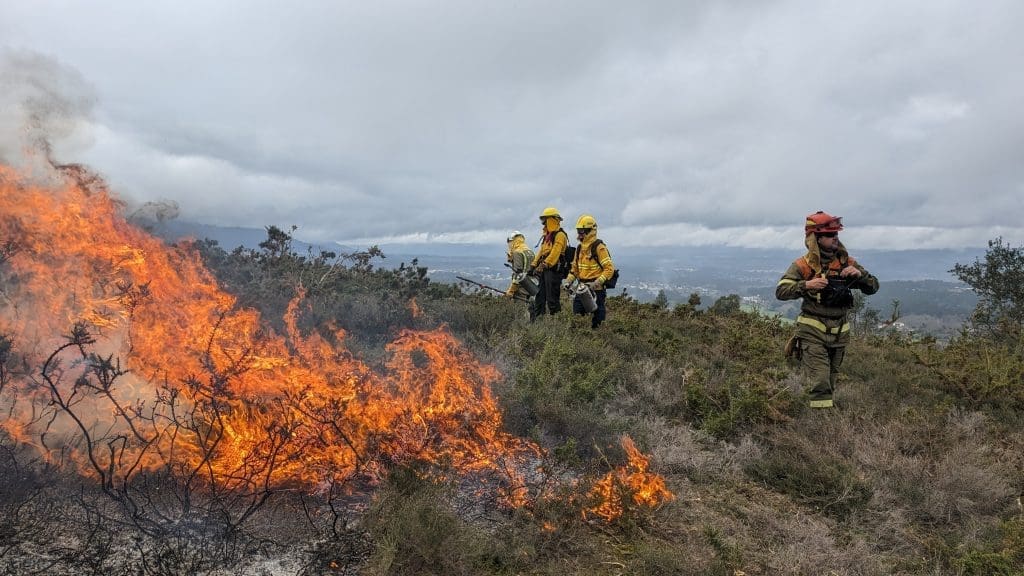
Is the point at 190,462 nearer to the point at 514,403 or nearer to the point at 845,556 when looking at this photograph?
the point at 514,403

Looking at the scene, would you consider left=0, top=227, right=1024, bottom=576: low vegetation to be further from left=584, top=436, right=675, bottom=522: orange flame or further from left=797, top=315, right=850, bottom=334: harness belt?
left=797, top=315, right=850, bottom=334: harness belt

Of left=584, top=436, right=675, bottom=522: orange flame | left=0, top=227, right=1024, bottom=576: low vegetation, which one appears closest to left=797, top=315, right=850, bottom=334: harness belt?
left=0, top=227, right=1024, bottom=576: low vegetation

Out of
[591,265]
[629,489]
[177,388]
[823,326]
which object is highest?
[591,265]

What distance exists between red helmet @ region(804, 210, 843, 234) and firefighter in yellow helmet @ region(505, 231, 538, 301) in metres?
5.93

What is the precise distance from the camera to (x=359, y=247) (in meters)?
12.1

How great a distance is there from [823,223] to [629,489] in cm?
417

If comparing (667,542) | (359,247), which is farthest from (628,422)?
(359,247)

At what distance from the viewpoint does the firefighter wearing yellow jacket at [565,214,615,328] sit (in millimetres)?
9391

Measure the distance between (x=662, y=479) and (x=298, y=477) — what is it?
327 cm

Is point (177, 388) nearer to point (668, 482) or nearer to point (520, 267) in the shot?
point (668, 482)

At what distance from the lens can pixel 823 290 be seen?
19.4 feet

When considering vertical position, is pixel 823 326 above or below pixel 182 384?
above

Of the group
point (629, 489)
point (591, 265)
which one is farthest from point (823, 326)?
point (591, 265)

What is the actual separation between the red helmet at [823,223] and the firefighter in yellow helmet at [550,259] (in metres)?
4.65
